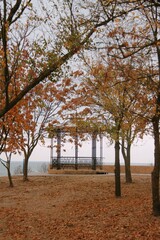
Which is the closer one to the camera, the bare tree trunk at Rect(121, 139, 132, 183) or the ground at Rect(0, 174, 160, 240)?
the ground at Rect(0, 174, 160, 240)

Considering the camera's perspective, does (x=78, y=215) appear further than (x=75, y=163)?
No

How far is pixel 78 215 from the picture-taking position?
10.9m

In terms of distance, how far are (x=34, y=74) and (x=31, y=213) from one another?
5.92 metres

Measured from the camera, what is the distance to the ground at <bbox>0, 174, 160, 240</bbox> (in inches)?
343

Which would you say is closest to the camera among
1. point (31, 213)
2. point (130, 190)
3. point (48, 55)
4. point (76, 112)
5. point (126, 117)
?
point (48, 55)

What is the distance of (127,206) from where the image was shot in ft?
39.4

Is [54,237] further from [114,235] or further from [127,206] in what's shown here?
[127,206]

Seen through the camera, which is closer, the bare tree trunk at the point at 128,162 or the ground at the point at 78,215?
the ground at the point at 78,215

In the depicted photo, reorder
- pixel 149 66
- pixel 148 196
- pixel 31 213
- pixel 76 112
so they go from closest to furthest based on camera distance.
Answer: pixel 149 66, pixel 31 213, pixel 148 196, pixel 76 112

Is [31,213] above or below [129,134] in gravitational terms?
below

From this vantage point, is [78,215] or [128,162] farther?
[128,162]

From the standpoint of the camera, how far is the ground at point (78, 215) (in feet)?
28.6

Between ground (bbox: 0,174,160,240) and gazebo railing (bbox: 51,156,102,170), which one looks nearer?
ground (bbox: 0,174,160,240)

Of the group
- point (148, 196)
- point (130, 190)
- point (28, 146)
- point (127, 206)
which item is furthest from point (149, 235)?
point (28, 146)
